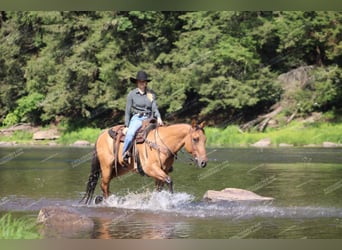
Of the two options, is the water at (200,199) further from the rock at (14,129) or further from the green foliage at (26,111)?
the green foliage at (26,111)

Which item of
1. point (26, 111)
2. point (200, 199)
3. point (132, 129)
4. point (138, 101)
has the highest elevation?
point (138, 101)

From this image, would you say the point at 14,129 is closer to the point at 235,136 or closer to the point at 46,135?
the point at 46,135

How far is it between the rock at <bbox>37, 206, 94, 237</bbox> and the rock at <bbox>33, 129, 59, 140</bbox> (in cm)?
1760

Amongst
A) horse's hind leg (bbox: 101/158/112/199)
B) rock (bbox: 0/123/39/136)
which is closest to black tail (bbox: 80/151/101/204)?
horse's hind leg (bbox: 101/158/112/199)

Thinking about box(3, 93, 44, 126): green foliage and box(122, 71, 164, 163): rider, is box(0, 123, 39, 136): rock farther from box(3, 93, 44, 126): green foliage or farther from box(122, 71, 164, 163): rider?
box(122, 71, 164, 163): rider

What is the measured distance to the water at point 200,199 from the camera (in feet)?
24.7

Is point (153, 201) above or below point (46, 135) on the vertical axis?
below

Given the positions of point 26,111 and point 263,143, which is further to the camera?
point 26,111

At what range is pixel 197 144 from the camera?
8.86m

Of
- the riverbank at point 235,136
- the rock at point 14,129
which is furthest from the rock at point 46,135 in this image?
the rock at point 14,129

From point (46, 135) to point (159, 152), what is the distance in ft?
57.1

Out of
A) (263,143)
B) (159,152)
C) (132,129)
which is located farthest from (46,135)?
(159,152)

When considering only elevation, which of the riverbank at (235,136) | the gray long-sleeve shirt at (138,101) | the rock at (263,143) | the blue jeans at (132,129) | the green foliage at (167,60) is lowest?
the rock at (263,143)

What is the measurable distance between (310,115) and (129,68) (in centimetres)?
894
